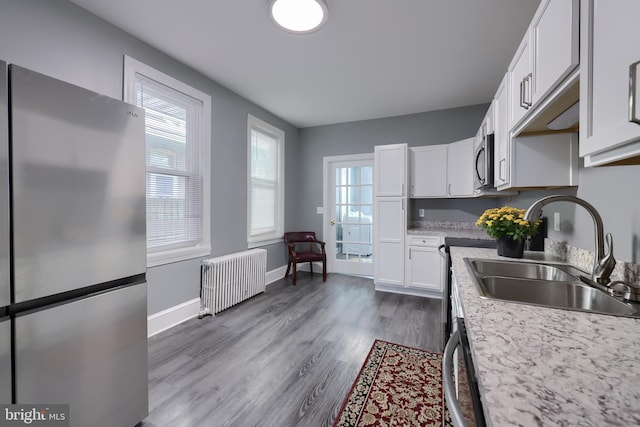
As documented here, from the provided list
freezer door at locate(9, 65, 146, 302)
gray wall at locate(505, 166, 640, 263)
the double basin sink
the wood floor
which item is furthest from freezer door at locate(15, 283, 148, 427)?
gray wall at locate(505, 166, 640, 263)

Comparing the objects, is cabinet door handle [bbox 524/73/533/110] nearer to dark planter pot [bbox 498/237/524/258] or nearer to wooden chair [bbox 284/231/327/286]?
dark planter pot [bbox 498/237/524/258]

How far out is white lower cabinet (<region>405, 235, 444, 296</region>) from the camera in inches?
134

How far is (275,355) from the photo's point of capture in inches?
83.6

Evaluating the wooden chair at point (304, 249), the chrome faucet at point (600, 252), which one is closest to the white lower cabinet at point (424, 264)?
the wooden chair at point (304, 249)

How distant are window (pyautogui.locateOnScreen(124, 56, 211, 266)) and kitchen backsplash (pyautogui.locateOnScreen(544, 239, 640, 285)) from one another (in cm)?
309

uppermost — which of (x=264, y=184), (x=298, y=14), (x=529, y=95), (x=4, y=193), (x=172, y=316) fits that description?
(x=298, y=14)

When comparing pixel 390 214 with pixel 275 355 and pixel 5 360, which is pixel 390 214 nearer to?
pixel 275 355

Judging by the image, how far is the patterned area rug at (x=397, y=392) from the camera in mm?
1487

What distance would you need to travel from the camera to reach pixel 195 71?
2.86m

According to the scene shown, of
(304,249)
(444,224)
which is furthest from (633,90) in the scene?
(304,249)

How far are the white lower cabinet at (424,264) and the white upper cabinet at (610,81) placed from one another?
109 inches

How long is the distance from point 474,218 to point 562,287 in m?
2.86

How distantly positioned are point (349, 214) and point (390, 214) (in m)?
1.00

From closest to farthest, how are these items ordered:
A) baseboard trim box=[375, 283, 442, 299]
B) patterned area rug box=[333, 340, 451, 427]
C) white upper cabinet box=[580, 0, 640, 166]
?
white upper cabinet box=[580, 0, 640, 166] < patterned area rug box=[333, 340, 451, 427] < baseboard trim box=[375, 283, 442, 299]
